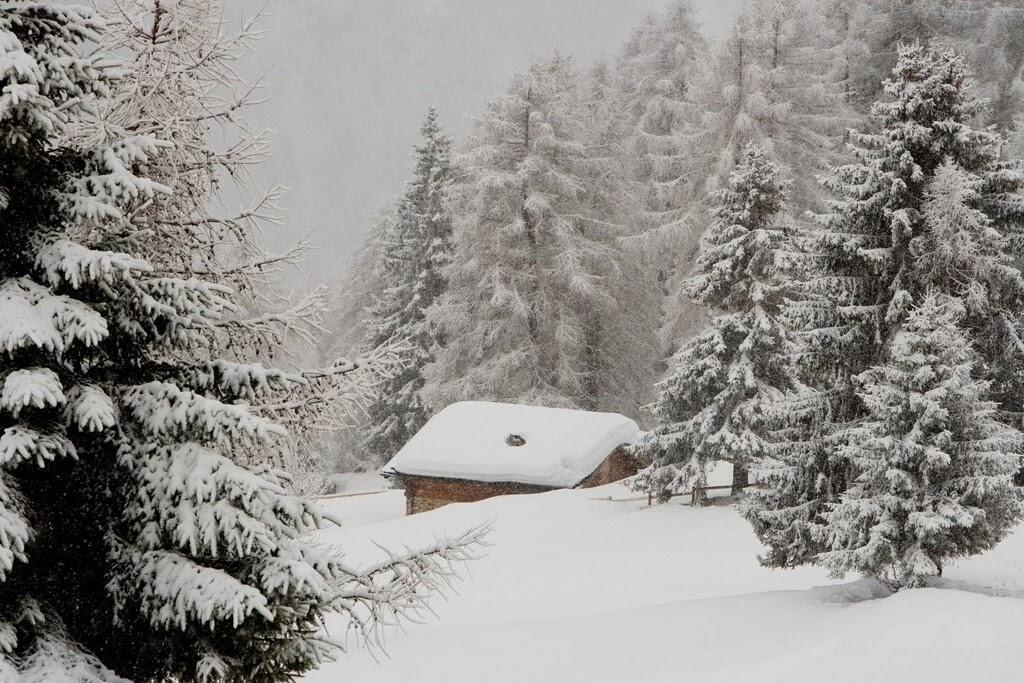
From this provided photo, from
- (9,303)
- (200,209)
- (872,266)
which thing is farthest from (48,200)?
(872,266)

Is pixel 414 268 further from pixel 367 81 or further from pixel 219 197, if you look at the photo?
pixel 367 81

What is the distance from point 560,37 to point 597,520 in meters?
18.5

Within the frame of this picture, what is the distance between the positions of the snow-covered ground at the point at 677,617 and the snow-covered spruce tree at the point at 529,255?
10.2 meters

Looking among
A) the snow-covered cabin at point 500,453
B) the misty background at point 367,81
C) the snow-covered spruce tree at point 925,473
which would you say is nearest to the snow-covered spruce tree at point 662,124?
the snow-covered cabin at point 500,453

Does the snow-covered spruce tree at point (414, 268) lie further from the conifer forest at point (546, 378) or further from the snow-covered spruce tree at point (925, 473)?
the snow-covered spruce tree at point (925, 473)

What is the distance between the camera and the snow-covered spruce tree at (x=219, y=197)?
5297 mm

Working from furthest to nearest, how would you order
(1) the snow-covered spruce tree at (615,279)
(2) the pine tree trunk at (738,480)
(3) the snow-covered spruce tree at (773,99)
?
(1) the snow-covered spruce tree at (615,279) → (3) the snow-covered spruce tree at (773,99) → (2) the pine tree trunk at (738,480)

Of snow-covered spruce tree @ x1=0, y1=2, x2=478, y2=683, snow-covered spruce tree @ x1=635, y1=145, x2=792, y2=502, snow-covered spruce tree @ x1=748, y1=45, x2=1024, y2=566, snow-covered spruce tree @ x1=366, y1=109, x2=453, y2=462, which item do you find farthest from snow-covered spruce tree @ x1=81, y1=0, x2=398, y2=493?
snow-covered spruce tree @ x1=366, y1=109, x2=453, y2=462

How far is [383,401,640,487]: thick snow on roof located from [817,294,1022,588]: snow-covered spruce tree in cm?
1181

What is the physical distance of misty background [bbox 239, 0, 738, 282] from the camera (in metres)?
98.2

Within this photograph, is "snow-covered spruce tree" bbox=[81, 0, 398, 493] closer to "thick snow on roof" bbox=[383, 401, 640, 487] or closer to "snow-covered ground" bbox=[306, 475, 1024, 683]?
"snow-covered ground" bbox=[306, 475, 1024, 683]

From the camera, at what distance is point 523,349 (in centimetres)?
2889

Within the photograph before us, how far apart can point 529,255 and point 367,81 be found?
10391 cm

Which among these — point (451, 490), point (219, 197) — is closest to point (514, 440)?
point (451, 490)
